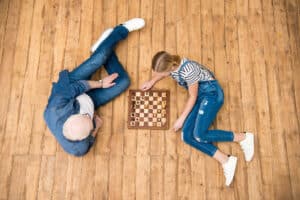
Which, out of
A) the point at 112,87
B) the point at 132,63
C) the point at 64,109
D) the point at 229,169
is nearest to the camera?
the point at 64,109

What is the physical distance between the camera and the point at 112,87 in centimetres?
198

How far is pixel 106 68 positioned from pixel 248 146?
0.93 meters


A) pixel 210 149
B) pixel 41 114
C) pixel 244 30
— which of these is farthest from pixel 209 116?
pixel 41 114

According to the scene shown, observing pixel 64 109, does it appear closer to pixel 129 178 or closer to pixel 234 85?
pixel 129 178

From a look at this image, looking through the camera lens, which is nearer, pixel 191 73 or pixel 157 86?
pixel 191 73

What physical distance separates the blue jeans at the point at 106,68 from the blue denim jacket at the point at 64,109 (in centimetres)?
10

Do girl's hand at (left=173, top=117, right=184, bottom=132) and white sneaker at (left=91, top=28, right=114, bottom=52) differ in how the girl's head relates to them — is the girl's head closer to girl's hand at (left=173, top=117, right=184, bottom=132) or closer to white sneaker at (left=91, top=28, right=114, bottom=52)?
girl's hand at (left=173, top=117, right=184, bottom=132)

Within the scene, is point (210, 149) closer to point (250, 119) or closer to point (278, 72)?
point (250, 119)

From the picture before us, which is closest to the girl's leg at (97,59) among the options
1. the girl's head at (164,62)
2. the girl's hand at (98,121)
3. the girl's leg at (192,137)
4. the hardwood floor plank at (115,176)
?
the girl's hand at (98,121)

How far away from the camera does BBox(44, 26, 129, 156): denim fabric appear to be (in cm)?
175

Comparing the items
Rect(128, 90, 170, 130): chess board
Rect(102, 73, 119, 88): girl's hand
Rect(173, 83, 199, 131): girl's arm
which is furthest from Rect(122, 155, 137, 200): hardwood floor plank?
Rect(102, 73, 119, 88): girl's hand

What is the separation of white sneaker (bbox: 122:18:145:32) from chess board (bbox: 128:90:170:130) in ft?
1.27

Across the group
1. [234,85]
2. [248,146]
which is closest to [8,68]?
[234,85]

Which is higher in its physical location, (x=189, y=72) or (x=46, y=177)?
(x=189, y=72)
